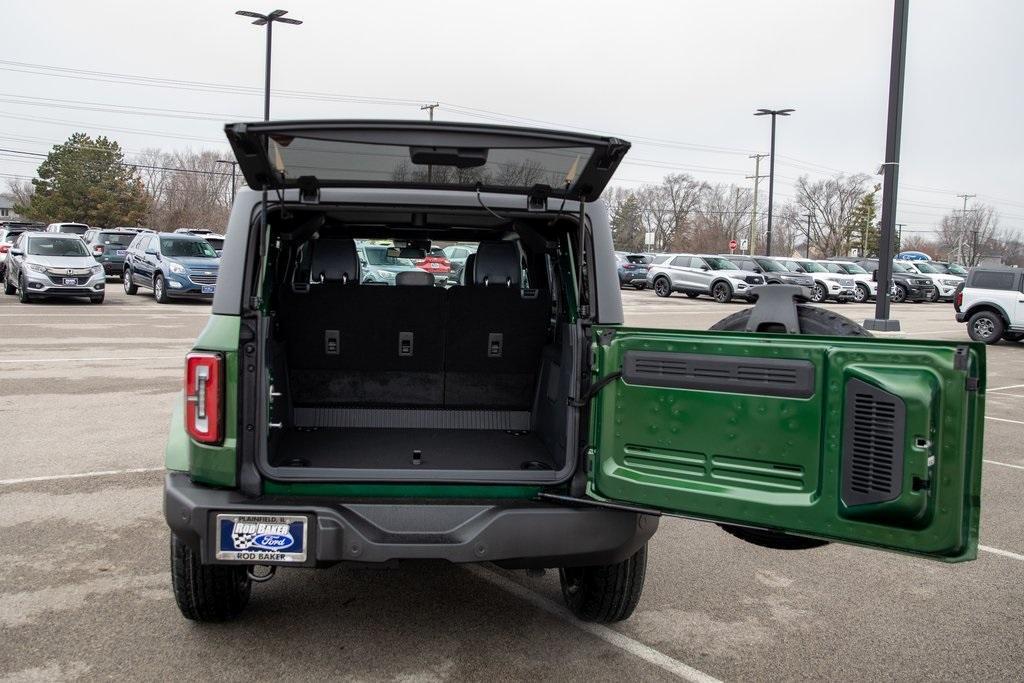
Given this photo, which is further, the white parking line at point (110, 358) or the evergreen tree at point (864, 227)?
the evergreen tree at point (864, 227)

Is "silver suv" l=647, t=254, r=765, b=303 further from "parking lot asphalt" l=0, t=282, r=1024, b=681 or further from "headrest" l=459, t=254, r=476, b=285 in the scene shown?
"headrest" l=459, t=254, r=476, b=285

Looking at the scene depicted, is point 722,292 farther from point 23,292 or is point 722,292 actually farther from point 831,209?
point 831,209

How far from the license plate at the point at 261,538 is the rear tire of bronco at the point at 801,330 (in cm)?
150

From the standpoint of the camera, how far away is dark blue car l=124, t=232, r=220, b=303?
76.2 ft

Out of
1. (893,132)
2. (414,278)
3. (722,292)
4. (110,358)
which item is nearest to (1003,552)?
(414,278)

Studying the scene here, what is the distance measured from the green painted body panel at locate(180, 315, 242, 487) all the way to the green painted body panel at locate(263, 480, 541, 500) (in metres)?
0.20

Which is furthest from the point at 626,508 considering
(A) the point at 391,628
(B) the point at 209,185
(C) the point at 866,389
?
(B) the point at 209,185

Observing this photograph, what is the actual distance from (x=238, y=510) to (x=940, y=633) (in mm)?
3065

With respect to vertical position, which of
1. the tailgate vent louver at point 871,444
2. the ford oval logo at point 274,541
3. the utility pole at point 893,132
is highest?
the utility pole at point 893,132

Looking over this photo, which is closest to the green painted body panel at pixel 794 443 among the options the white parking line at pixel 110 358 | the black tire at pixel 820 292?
the white parking line at pixel 110 358

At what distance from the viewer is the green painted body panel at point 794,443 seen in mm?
2771

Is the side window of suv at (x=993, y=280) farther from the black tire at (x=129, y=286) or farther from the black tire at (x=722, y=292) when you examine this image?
the black tire at (x=129, y=286)

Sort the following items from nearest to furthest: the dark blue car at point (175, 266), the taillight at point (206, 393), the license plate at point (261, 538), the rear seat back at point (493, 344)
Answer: the license plate at point (261, 538), the taillight at point (206, 393), the rear seat back at point (493, 344), the dark blue car at point (175, 266)

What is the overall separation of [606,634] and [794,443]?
1.40 m
